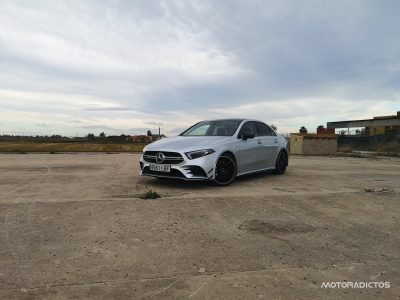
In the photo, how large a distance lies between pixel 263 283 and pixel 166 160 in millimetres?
4645

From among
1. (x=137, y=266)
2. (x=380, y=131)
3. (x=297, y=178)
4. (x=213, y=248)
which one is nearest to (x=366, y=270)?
(x=213, y=248)

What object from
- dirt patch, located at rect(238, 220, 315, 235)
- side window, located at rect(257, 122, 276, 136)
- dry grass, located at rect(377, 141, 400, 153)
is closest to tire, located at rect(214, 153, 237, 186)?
side window, located at rect(257, 122, 276, 136)

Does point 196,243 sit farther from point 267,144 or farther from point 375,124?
point 375,124

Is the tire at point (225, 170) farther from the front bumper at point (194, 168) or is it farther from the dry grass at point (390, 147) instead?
the dry grass at point (390, 147)

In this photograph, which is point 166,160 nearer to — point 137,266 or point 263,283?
point 137,266

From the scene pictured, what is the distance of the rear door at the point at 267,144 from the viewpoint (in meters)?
9.19

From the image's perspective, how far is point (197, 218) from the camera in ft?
16.3

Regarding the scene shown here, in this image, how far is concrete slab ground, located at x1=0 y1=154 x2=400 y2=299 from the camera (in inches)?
116

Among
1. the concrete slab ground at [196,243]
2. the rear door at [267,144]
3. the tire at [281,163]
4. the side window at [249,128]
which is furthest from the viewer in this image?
the tire at [281,163]

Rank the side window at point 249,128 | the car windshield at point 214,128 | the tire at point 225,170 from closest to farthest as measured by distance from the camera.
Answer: the tire at point 225,170 < the car windshield at point 214,128 < the side window at point 249,128

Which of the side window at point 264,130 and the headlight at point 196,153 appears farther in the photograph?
the side window at point 264,130

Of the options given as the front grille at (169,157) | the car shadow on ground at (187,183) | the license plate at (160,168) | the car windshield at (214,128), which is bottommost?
the car shadow on ground at (187,183)

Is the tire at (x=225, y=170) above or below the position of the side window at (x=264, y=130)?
below

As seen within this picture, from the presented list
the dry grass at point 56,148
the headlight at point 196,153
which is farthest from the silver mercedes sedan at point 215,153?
the dry grass at point 56,148
